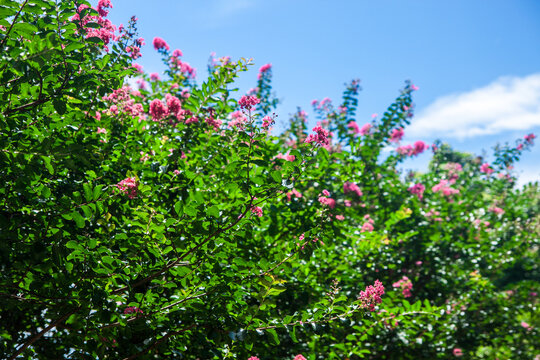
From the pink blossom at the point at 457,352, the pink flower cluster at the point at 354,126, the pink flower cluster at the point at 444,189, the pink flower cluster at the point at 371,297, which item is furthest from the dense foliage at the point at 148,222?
the pink flower cluster at the point at 444,189

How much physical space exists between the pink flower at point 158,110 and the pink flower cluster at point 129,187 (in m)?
1.41

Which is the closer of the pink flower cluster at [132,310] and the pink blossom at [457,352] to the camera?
the pink flower cluster at [132,310]

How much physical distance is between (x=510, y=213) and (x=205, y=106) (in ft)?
21.8

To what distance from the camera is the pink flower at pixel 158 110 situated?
3648 mm

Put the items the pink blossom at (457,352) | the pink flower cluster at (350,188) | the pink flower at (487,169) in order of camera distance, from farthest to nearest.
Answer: the pink flower at (487,169) < the pink flower cluster at (350,188) < the pink blossom at (457,352)

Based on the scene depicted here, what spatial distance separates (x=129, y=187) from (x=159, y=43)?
13.6ft

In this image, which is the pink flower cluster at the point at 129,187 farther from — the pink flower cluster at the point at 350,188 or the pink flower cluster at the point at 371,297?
the pink flower cluster at the point at 350,188

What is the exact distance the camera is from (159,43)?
5.89 meters

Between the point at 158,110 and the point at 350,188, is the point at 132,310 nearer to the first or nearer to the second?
the point at 158,110

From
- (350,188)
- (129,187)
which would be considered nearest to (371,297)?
(129,187)

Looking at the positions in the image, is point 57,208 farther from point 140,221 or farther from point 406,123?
point 406,123

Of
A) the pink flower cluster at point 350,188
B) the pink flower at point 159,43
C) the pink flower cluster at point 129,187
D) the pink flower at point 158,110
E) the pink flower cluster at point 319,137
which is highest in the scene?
the pink flower at point 159,43

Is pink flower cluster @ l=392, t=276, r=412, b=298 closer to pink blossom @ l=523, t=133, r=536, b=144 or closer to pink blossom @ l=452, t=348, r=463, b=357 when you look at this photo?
pink blossom @ l=452, t=348, r=463, b=357

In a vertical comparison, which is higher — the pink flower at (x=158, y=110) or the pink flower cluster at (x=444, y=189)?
the pink flower cluster at (x=444, y=189)
